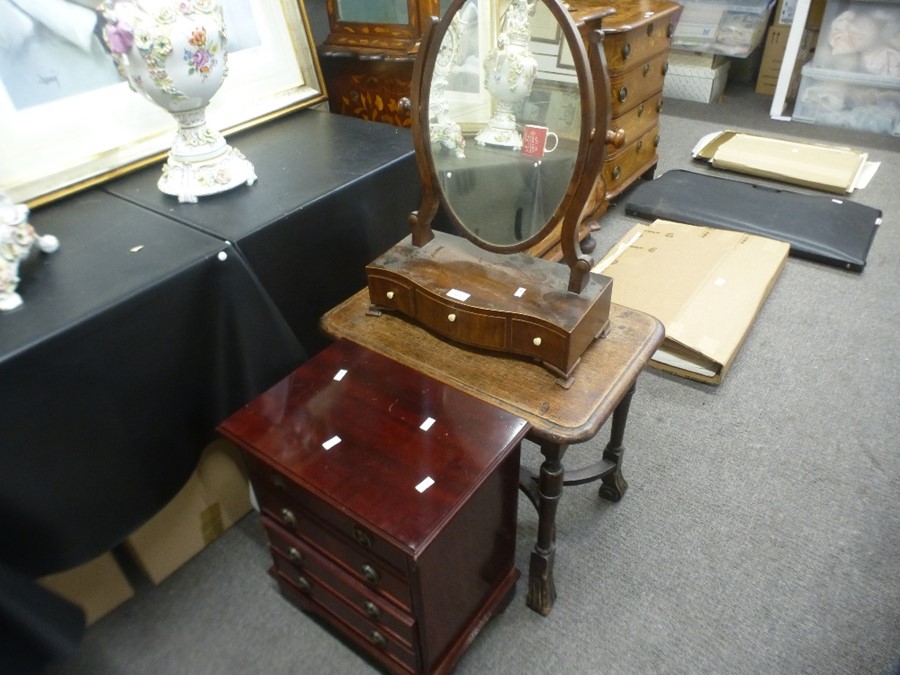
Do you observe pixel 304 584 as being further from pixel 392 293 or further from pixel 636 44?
pixel 636 44

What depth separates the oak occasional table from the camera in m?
0.91

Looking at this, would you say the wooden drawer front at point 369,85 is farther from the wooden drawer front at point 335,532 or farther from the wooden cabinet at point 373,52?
the wooden drawer front at point 335,532

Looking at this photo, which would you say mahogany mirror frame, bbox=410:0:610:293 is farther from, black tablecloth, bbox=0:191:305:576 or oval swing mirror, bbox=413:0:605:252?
black tablecloth, bbox=0:191:305:576

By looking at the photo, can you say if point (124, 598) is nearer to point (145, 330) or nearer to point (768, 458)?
point (145, 330)

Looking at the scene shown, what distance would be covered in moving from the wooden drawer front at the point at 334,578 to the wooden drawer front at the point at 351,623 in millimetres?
17

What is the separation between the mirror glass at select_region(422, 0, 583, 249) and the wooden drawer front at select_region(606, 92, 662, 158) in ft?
4.08

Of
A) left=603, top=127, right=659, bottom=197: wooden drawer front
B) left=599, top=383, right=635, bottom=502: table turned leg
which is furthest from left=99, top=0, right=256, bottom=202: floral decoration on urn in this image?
left=603, top=127, right=659, bottom=197: wooden drawer front

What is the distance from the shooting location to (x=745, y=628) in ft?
3.75

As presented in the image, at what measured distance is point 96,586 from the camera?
3.83 feet

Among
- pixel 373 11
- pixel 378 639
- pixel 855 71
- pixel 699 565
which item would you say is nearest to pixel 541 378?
pixel 378 639

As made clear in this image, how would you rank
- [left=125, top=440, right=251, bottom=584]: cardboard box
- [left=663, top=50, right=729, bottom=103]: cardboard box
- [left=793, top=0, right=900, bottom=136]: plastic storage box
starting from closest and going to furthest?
1. [left=125, top=440, right=251, bottom=584]: cardboard box
2. [left=793, top=0, right=900, bottom=136]: plastic storage box
3. [left=663, top=50, right=729, bottom=103]: cardboard box

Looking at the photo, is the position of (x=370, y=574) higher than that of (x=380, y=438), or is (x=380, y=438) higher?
(x=380, y=438)

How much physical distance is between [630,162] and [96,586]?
2.22 m

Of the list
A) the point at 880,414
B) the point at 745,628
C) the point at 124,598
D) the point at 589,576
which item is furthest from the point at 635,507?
the point at 124,598
